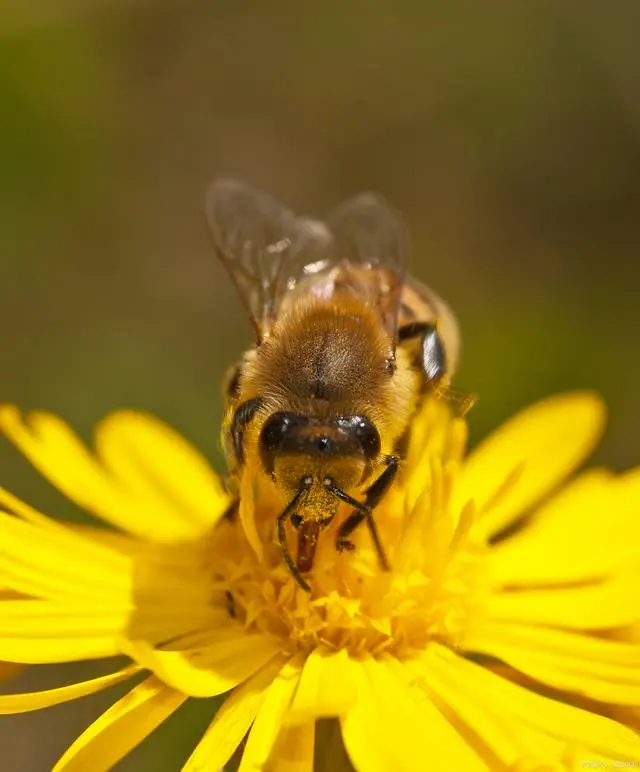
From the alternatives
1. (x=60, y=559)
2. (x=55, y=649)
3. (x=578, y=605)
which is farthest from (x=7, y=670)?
(x=578, y=605)

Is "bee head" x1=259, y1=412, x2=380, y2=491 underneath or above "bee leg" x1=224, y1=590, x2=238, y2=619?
above

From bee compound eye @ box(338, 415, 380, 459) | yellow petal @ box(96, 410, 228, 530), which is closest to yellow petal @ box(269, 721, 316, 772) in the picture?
bee compound eye @ box(338, 415, 380, 459)

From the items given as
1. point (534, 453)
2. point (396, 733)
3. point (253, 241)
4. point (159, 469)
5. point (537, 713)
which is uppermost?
point (253, 241)

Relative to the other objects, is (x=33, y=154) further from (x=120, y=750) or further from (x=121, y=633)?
(x=120, y=750)

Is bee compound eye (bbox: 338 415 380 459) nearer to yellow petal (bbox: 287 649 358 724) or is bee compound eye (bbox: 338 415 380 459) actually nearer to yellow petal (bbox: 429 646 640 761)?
yellow petal (bbox: 287 649 358 724)

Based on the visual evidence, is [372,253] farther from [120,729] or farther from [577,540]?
[120,729]

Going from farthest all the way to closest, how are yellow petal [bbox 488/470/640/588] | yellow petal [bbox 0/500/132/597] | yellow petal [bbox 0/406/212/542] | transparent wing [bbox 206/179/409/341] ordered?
1. yellow petal [bbox 0/406/212/542]
2. yellow petal [bbox 488/470/640/588]
3. transparent wing [bbox 206/179/409/341]
4. yellow petal [bbox 0/500/132/597]

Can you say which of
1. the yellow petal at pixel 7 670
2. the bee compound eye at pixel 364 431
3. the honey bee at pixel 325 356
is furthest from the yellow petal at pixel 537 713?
the yellow petal at pixel 7 670
